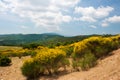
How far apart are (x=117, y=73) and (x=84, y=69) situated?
198 inches

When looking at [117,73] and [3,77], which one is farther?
[3,77]

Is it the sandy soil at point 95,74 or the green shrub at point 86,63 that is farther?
the green shrub at point 86,63

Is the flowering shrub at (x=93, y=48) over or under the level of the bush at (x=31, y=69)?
over

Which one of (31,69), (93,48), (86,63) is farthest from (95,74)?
(93,48)

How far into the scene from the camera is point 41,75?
20.3 meters

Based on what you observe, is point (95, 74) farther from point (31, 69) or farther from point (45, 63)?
point (31, 69)

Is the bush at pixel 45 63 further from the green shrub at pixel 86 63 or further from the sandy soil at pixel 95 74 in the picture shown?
the green shrub at pixel 86 63

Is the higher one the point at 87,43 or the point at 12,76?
the point at 87,43

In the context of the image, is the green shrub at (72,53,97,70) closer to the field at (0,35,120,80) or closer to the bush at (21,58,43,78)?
the field at (0,35,120,80)

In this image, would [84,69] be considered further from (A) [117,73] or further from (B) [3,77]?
(B) [3,77]

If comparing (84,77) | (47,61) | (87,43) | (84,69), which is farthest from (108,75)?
(87,43)

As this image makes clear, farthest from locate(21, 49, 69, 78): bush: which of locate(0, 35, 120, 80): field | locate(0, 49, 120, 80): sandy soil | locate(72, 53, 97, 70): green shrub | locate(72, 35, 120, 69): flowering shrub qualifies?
locate(72, 35, 120, 69): flowering shrub

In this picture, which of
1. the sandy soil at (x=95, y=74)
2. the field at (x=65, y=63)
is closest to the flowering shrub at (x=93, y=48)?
the field at (x=65, y=63)

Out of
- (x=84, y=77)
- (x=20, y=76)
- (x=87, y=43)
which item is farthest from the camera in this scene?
(x=87, y=43)
